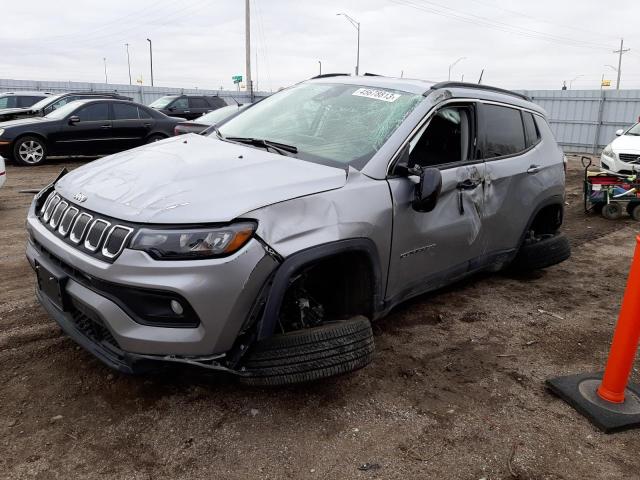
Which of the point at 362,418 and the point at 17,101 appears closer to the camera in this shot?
the point at 362,418

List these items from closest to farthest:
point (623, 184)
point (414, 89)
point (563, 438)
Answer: point (563, 438) < point (414, 89) < point (623, 184)

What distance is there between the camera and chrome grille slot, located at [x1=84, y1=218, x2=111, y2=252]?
241 centimetres

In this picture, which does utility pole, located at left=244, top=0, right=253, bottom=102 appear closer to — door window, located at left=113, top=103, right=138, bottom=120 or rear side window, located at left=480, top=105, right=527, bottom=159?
door window, located at left=113, top=103, right=138, bottom=120

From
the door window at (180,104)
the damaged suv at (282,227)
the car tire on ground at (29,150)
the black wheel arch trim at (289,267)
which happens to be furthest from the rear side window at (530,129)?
the door window at (180,104)

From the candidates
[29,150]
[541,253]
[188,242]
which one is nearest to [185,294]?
[188,242]

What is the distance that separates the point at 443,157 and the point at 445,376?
1.44 m

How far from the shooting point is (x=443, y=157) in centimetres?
353

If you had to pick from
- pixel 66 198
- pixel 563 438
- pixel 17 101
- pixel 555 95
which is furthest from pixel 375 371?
pixel 555 95

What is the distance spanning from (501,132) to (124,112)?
10.2m

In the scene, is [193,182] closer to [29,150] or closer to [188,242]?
[188,242]

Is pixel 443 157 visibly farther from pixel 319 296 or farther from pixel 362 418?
pixel 362 418

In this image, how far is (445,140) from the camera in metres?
3.56

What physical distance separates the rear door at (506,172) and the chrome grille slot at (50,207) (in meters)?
2.80

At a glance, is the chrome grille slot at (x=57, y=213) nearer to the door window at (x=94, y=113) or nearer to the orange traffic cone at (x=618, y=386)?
the orange traffic cone at (x=618, y=386)
